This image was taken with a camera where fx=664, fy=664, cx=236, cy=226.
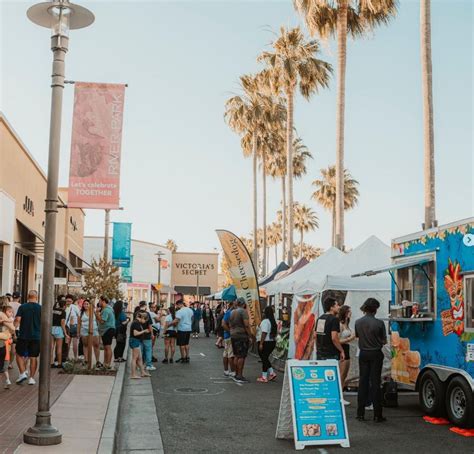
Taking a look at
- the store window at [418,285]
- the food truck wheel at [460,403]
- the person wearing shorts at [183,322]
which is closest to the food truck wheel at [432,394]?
the food truck wheel at [460,403]

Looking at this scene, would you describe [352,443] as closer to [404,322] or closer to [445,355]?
[445,355]

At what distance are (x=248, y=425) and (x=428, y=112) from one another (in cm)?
1016

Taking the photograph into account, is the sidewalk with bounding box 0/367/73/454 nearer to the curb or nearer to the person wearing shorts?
the curb

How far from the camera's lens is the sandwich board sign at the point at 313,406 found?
27.0 ft

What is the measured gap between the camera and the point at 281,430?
875cm

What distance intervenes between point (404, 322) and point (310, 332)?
4.67 meters

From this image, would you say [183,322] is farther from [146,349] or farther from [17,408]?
[17,408]

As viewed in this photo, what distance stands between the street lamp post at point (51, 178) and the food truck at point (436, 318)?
18.0ft

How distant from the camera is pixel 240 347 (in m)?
14.6

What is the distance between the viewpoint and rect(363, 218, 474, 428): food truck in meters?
9.24

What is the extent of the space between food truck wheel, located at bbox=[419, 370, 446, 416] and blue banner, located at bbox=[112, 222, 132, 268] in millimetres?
27659

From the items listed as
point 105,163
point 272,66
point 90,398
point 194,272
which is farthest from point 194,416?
point 194,272

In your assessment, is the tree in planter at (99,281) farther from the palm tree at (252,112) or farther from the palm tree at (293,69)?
the palm tree at (252,112)

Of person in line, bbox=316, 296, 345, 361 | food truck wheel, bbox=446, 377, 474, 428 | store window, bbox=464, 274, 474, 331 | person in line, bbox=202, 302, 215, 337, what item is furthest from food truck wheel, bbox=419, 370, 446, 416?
person in line, bbox=202, 302, 215, 337
